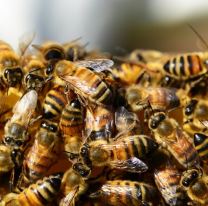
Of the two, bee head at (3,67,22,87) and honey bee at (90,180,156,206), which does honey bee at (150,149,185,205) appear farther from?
bee head at (3,67,22,87)

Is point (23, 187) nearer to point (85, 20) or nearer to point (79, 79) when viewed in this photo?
point (79, 79)

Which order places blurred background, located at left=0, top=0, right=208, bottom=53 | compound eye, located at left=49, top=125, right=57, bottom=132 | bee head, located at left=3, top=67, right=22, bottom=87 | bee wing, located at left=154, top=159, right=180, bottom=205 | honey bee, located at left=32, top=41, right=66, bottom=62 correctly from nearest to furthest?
1. bee wing, located at left=154, top=159, right=180, bottom=205
2. compound eye, located at left=49, top=125, right=57, bottom=132
3. bee head, located at left=3, top=67, right=22, bottom=87
4. honey bee, located at left=32, top=41, right=66, bottom=62
5. blurred background, located at left=0, top=0, right=208, bottom=53

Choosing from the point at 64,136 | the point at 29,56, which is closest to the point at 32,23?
the point at 29,56

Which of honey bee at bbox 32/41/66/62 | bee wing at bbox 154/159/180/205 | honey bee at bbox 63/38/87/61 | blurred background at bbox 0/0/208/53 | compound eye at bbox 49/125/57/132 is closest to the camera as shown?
bee wing at bbox 154/159/180/205

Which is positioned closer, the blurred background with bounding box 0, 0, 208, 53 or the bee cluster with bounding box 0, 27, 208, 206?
the bee cluster with bounding box 0, 27, 208, 206

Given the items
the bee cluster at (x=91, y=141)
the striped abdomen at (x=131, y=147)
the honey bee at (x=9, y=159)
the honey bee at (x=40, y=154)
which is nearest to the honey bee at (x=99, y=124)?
the bee cluster at (x=91, y=141)

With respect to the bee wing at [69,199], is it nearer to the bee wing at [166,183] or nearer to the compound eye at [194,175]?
the bee wing at [166,183]

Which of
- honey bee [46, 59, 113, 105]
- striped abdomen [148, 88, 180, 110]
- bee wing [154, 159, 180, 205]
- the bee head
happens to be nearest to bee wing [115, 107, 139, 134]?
honey bee [46, 59, 113, 105]
